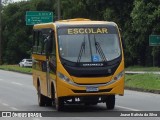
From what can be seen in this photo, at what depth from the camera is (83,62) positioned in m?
18.1

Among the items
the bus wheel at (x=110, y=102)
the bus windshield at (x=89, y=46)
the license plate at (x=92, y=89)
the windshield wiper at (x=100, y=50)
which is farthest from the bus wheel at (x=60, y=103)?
the windshield wiper at (x=100, y=50)

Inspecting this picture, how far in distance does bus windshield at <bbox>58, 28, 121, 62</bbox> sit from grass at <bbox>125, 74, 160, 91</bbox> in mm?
10097

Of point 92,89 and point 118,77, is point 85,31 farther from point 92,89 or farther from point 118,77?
point 92,89

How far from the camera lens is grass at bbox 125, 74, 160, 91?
2947cm

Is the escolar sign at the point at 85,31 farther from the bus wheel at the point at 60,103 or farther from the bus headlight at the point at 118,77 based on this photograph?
the bus wheel at the point at 60,103

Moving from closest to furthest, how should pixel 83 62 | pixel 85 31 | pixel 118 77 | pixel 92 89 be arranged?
1. pixel 92 89
2. pixel 83 62
3. pixel 118 77
4. pixel 85 31

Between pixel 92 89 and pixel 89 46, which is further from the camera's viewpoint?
pixel 89 46

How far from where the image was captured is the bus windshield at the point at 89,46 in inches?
717

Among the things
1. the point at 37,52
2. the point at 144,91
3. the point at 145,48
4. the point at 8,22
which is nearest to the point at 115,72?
the point at 37,52

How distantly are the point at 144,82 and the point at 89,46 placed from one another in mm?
13704

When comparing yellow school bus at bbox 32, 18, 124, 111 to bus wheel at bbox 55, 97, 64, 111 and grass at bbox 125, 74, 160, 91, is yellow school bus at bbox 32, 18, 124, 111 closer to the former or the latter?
bus wheel at bbox 55, 97, 64, 111

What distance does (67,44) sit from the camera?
1850cm

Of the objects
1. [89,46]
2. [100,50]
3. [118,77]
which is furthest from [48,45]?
[118,77]

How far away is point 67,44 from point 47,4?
77.7 m
